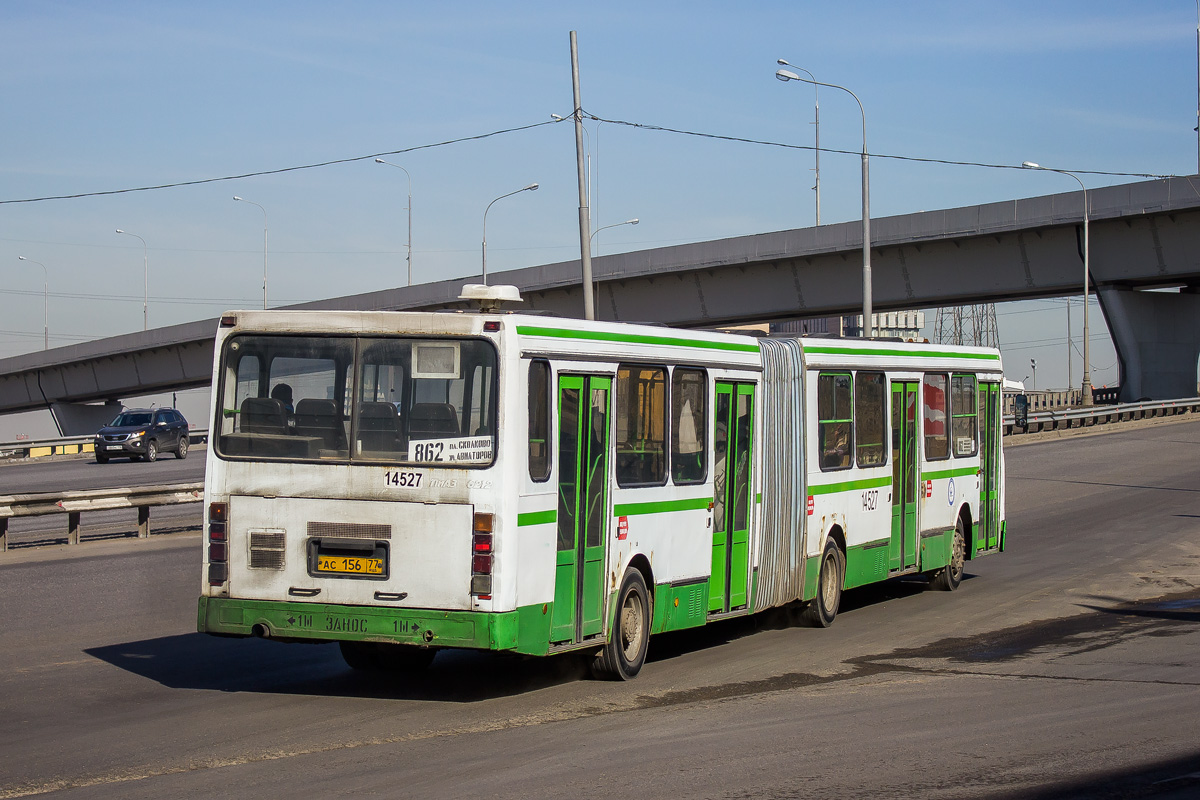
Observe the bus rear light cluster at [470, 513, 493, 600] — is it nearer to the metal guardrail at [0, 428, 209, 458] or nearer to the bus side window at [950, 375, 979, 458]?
the bus side window at [950, 375, 979, 458]

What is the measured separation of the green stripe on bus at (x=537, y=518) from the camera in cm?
880

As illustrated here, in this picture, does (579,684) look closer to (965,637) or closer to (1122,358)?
(965,637)

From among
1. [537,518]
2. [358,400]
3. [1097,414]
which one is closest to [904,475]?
[537,518]

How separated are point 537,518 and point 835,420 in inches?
217

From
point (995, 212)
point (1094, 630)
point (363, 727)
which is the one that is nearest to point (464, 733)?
point (363, 727)

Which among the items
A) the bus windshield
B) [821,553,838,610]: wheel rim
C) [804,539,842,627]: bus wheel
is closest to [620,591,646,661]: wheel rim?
the bus windshield

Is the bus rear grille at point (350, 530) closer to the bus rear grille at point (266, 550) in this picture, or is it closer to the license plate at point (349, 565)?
the license plate at point (349, 565)

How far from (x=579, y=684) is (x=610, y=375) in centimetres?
227

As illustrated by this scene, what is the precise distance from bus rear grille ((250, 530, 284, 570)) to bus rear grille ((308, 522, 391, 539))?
0.82 feet

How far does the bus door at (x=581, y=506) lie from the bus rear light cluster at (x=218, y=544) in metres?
2.24

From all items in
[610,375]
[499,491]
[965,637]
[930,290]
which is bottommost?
[965,637]

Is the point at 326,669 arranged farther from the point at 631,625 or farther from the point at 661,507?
the point at 661,507

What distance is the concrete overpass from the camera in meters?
46.2

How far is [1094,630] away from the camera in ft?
41.9
